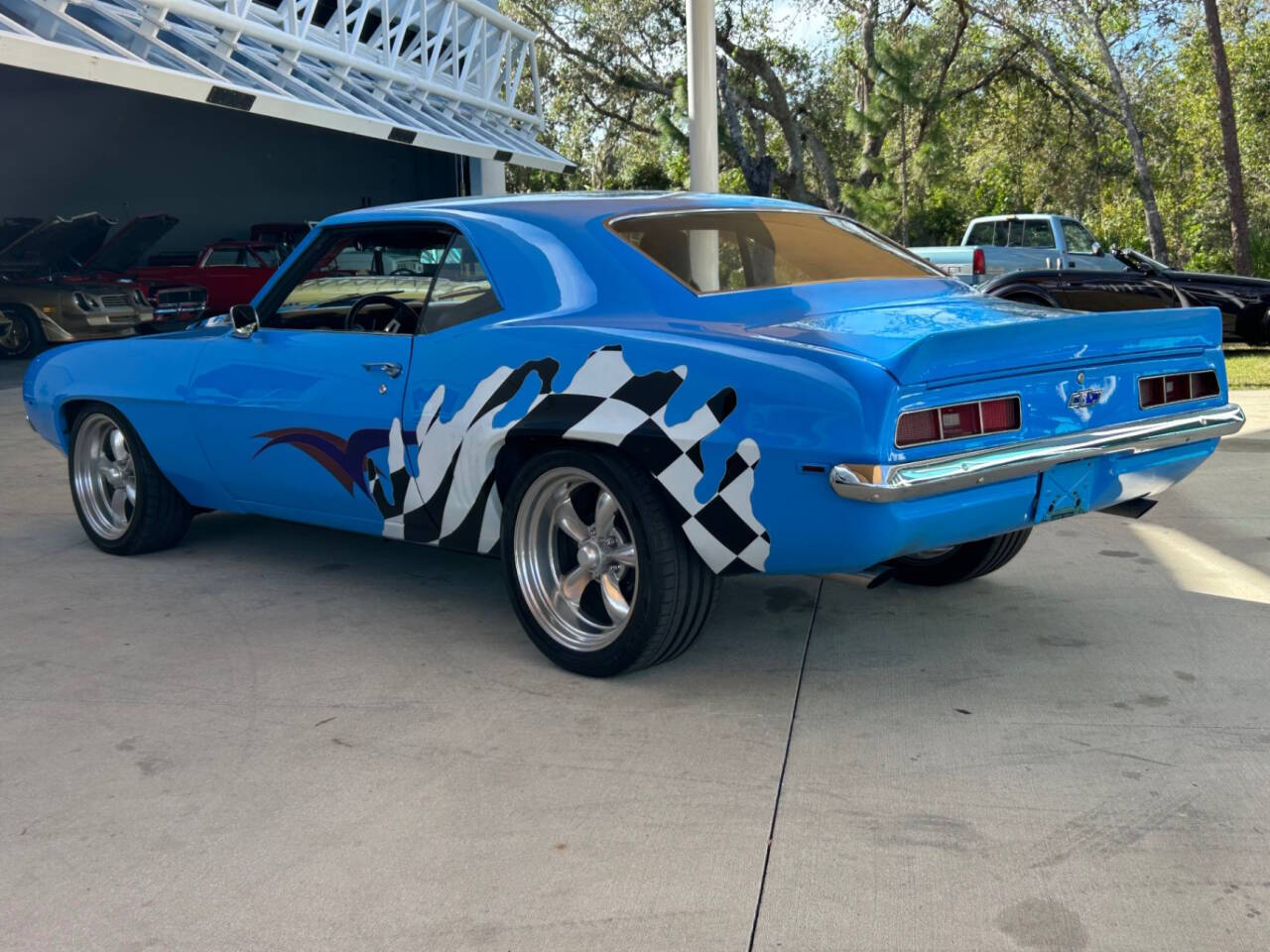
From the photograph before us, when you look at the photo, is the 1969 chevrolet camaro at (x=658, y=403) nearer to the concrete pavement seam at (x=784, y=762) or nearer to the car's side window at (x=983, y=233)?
the concrete pavement seam at (x=784, y=762)

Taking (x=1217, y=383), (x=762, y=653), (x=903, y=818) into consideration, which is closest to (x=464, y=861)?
(x=903, y=818)

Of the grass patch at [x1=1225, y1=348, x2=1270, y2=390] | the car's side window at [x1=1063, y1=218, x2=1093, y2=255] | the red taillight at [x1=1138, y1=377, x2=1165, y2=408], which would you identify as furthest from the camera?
the car's side window at [x1=1063, y1=218, x2=1093, y2=255]

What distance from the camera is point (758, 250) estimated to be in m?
4.60

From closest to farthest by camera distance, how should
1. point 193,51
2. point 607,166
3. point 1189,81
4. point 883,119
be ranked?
point 193,51
point 883,119
point 1189,81
point 607,166

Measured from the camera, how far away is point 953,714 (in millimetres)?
3740

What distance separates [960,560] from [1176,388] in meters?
1.07

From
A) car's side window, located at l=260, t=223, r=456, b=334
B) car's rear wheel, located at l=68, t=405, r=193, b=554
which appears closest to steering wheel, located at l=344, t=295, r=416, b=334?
car's side window, located at l=260, t=223, r=456, b=334

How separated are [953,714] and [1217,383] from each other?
4.95 feet

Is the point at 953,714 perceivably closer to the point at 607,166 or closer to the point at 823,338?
the point at 823,338

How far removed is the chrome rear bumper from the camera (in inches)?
133

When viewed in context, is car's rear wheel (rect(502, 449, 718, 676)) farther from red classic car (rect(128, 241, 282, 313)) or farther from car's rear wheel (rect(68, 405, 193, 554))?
red classic car (rect(128, 241, 282, 313))

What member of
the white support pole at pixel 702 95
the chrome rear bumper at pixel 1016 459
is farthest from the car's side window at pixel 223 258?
the chrome rear bumper at pixel 1016 459

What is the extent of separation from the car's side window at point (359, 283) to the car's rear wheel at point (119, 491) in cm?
105

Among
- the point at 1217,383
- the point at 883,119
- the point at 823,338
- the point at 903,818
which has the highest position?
the point at 883,119
